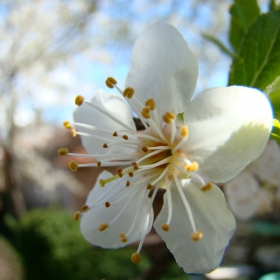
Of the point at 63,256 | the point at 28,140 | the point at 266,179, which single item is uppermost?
the point at 266,179

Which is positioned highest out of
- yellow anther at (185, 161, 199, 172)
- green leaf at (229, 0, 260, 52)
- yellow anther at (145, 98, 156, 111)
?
green leaf at (229, 0, 260, 52)

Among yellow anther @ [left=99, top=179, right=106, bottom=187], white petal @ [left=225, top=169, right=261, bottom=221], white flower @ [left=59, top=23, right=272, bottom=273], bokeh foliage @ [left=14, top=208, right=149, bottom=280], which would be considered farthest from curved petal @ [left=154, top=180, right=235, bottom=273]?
bokeh foliage @ [left=14, top=208, right=149, bottom=280]

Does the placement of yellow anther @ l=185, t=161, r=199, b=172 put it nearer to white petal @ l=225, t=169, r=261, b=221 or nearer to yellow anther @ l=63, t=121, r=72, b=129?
yellow anther @ l=63, t=121, r=72, b=129

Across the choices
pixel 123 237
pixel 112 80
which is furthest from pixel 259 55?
pixel 123 237

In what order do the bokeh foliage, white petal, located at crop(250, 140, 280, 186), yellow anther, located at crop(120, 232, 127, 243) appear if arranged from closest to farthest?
1. yellow anther, located at crop(120, 232, 127, 243)
2. white petal, located at crop(250, 140, 280, 186)
3. the bokeh foliage

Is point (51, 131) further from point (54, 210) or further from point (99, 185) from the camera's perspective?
point (99, 185)

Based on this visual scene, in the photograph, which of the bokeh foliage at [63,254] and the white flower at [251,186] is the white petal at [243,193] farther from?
the bokeh foliage at [63,254]

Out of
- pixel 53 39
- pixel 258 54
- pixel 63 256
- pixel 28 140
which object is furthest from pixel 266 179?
pixel 28 140
